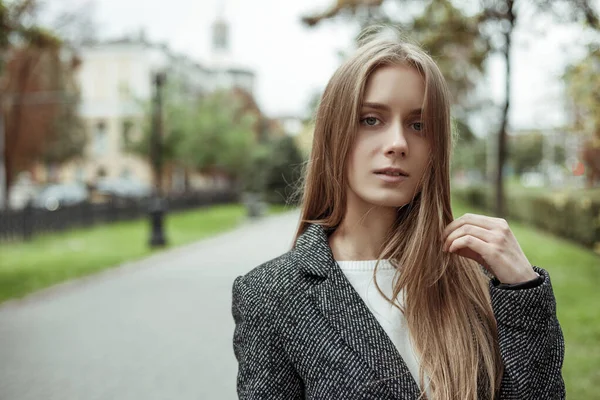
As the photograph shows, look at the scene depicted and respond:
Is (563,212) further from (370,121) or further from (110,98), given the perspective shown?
(110,98)

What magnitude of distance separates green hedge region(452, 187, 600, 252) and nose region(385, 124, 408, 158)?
8363mm

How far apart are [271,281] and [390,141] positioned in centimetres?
44

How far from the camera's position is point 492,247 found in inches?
58.7

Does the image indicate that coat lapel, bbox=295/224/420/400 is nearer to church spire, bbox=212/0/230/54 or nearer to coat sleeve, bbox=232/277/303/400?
coat sleeve, bbox=232/277/303/400

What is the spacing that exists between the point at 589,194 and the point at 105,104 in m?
45.1

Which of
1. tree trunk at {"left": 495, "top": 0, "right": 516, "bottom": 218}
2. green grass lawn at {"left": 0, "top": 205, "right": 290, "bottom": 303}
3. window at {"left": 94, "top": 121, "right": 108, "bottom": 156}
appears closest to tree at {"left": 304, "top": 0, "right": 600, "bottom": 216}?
tree trunk at {"left": 495, "top": 0, "right": 516, "bottom": 218}

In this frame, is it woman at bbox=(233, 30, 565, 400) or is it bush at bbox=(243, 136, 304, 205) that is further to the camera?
bush at bbox=(243, 136, 304, 205)

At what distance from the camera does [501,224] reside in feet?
5.04

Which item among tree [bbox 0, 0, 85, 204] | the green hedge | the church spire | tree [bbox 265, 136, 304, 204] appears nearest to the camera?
the green hedge

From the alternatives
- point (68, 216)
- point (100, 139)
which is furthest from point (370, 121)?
point (100, 139)

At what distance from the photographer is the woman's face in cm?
157

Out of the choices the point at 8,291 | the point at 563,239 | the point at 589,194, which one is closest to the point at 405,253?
the point at 8,291

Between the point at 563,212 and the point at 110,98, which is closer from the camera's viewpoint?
the point at 563,212

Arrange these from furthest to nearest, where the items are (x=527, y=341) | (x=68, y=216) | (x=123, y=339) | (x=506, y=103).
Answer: (x=68, y=216), (x=506, y=103), (x=123, y=339), (x=527, y=341)
